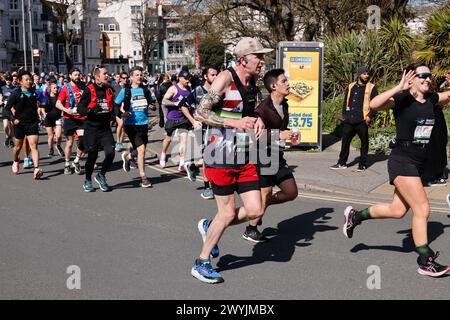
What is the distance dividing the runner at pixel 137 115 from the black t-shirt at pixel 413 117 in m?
5.30

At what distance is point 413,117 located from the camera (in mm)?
5641

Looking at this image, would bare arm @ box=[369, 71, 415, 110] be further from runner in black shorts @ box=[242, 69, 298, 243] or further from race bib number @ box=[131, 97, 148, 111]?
race bib number @ box=[131, 97, 148, 111]

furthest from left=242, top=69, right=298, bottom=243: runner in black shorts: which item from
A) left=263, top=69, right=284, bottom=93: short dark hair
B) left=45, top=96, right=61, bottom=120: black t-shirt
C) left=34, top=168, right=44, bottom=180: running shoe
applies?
left=45, top=96, right=61, bottom=120: black t-shirt

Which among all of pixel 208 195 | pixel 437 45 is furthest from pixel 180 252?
pixel 437 45

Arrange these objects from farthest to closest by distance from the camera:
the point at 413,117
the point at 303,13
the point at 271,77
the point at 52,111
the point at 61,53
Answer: the point at 61,53 < the point at 303,13 < the point at 52,111 < the point at 271,77 < the point at 413,117

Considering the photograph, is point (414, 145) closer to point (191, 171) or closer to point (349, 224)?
point (349, 224)

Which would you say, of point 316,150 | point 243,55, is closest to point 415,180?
point 243,55

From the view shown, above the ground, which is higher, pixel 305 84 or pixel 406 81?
pixel 406 81

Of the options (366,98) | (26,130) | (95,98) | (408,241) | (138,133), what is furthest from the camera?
(366,98)

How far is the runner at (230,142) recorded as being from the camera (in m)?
5.18

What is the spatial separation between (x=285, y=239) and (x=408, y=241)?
1327 millimetres

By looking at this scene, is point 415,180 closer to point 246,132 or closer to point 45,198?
point 246,132

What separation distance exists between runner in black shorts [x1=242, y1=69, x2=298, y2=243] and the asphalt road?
0.43 m

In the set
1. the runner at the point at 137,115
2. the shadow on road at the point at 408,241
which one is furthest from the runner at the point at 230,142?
the runner at the point at 137,115
